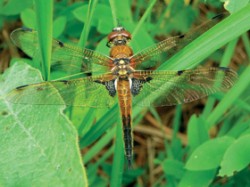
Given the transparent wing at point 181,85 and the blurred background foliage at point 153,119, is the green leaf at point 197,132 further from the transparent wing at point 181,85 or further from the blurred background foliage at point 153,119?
the transparent wing at point 181,85

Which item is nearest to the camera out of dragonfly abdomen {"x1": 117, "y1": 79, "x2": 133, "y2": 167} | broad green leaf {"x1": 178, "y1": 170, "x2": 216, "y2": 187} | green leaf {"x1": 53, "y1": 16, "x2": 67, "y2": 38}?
broad green leaf {"x1": 178, "y1": 170, "x2": 216, "y2": 187}

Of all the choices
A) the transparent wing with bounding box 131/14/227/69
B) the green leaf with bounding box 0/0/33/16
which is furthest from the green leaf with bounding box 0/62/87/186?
the green leaf with bounding box 0/0/33/16

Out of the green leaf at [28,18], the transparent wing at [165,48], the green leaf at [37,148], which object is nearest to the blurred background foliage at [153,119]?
the green leaf at [28,18]

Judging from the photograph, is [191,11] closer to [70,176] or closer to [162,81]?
[162,81]

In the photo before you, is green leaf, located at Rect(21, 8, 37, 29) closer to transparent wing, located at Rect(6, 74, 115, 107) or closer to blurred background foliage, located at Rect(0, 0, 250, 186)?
blurred background foliage, located at Rect(0, 0, 250, 186)

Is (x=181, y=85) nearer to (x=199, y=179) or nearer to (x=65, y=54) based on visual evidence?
(x=199, y=179)

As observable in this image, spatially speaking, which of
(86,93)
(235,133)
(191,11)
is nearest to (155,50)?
(86,93)
